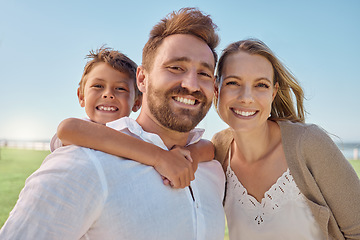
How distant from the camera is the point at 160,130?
2203 millimetres

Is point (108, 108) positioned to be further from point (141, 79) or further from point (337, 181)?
point (337, 181)

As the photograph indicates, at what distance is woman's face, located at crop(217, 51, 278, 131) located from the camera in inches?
105

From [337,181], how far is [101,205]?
1.86 meters

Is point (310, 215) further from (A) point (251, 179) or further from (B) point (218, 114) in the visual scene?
(B) point (218, 114)

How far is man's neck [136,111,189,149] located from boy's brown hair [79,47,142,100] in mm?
968

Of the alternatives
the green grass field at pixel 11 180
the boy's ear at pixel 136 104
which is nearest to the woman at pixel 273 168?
the boy's ear at pixel 136 104

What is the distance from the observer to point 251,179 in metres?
2.82

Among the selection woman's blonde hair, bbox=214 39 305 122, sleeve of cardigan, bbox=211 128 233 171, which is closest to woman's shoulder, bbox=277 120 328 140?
woman's blonde hair, bbox=214 39 305 122

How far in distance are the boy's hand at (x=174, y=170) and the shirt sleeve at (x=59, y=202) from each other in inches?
14.4

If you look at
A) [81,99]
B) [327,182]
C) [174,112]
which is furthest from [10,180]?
[327,182]

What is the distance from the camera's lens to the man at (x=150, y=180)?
4.86 ft

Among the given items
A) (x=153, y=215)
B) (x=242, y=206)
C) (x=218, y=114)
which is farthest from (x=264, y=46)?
(x=153, y=215)

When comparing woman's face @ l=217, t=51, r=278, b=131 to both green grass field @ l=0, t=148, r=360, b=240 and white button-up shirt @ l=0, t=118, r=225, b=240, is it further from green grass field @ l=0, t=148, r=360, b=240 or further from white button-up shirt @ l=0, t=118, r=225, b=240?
green grass field @ l=0, t=148, r=360, b=240

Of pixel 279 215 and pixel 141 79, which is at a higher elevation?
pixel 141 79
